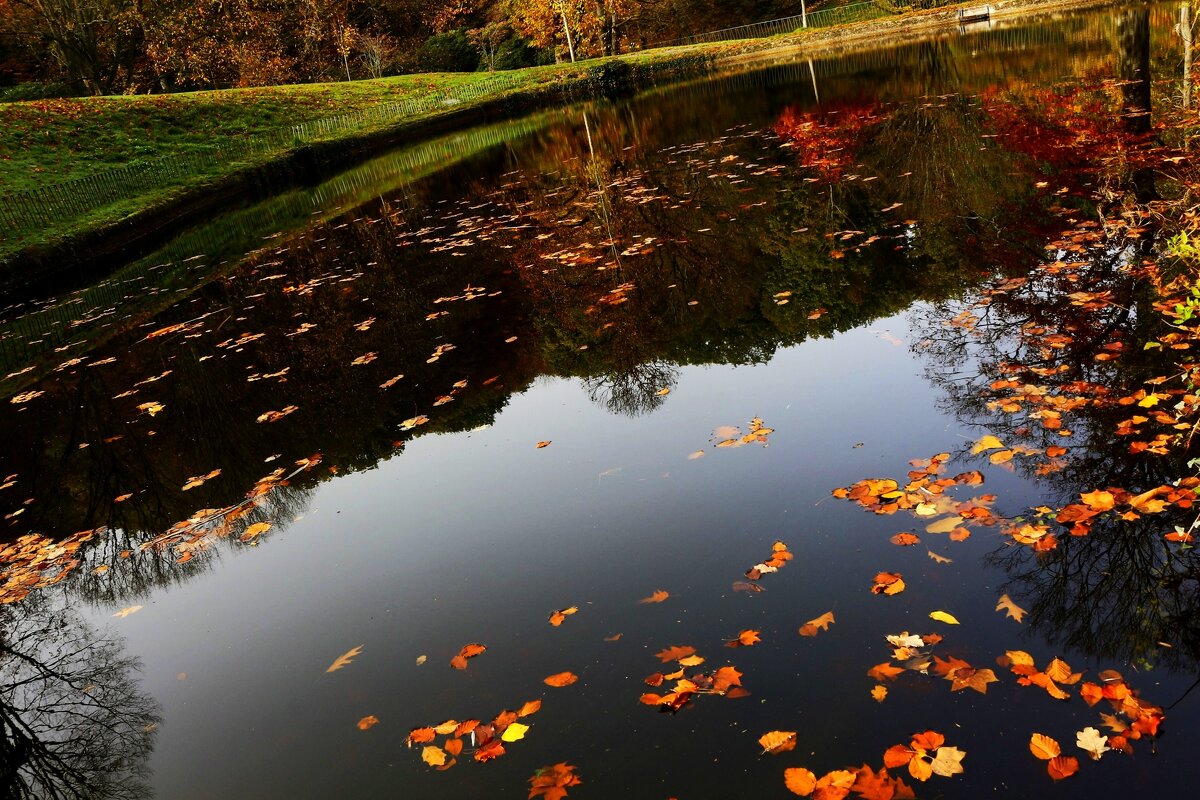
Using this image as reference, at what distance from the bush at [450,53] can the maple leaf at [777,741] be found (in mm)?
66328

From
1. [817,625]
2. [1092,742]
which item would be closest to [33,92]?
[817,625]

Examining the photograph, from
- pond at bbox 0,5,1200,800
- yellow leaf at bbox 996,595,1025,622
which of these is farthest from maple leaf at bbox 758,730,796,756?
yellow leaf at bbox 996,595,1025,622

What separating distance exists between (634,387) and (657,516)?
7.90 feet

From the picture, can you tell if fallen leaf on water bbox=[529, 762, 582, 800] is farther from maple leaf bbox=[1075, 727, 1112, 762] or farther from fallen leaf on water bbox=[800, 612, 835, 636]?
maple leaf bbox=[1075, 727, 1112, 762]

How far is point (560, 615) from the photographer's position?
4953 millimetres

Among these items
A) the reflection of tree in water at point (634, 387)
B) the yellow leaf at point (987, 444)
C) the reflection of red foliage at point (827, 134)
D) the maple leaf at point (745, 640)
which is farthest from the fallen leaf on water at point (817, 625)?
the reflection of red foliage at point (827, 134)

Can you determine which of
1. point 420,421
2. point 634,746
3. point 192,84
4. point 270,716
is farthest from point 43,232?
point 192,84

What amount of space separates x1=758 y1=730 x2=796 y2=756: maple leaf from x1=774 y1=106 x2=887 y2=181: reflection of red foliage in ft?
38.2

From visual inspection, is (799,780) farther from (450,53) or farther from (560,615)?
(450,53)

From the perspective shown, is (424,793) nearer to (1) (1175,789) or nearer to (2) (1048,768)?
(2) (1048,768)

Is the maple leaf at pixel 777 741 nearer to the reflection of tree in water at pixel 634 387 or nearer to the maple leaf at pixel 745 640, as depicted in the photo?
the maple leaf at pixel 745 640

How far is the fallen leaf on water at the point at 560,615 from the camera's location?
16.0ft

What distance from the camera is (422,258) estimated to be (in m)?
15.0

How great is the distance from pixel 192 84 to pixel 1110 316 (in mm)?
65888
